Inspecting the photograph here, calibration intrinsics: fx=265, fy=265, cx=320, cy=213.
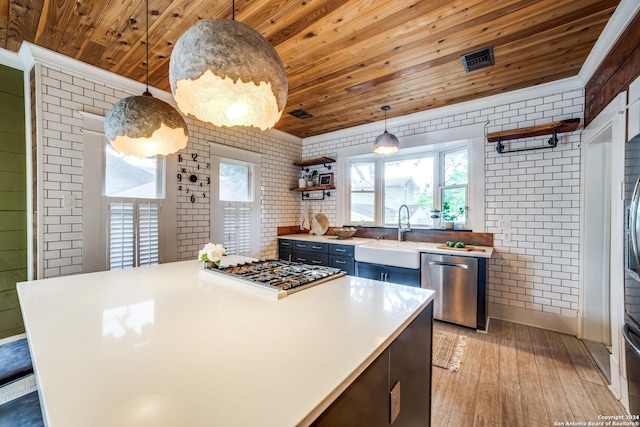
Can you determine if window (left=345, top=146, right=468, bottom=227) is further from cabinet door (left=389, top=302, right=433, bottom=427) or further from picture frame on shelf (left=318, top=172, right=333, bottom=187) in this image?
cabinet door (left=389, top=302, right=433, bottom=427)

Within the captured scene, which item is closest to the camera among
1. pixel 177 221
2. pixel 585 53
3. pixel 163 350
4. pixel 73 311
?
pixel 163 350

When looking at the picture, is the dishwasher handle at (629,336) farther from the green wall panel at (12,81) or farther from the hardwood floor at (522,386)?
the green wall panel at (12,81)

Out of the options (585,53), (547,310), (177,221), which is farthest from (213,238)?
(585,53)

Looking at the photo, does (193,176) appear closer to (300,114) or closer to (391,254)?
(300,114)

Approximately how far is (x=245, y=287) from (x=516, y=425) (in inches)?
71.4

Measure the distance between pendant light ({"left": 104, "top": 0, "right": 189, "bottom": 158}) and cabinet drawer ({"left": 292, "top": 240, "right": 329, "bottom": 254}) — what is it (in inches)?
101

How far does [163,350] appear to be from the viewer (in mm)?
792

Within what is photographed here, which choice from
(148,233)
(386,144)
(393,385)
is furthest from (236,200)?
(393,385)

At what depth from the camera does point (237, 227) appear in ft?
12.2

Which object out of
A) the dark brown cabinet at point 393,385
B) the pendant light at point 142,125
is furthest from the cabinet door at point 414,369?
the pendant light at point 142,125

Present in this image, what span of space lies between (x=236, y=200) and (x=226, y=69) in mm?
3054

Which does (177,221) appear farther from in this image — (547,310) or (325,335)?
(547,310)

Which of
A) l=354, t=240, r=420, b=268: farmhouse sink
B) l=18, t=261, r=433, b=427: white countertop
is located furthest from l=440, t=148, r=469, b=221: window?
l=18, t=261, r=433, b=427: white countertop

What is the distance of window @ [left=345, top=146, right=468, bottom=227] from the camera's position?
11.3 feet
